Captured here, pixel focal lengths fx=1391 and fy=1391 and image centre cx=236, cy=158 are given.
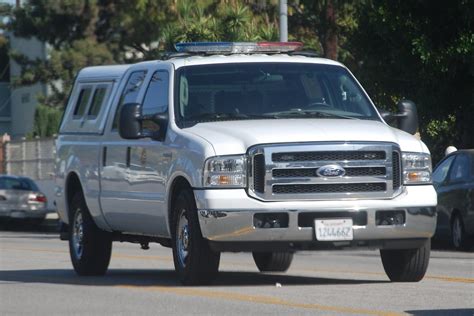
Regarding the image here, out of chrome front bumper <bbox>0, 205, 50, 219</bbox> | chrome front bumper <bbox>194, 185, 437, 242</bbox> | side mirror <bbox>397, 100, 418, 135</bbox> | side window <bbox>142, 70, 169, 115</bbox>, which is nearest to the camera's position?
chrome front bumper <bbox>194, 185, 437, 242</bbox>

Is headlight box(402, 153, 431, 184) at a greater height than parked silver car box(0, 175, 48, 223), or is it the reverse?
headlight box(402, 153, 431, 184)

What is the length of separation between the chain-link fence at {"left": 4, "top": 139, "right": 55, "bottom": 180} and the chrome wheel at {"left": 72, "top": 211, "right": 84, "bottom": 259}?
32103 mm

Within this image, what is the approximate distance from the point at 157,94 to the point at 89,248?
222 cm

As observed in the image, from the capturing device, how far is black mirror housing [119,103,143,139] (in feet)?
42.9

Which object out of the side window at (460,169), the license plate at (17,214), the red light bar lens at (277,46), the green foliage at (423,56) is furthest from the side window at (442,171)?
the license plate at (17,214)

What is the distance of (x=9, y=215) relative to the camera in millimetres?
36312

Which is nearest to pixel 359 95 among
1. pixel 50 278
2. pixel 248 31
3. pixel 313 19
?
pixel 50 278

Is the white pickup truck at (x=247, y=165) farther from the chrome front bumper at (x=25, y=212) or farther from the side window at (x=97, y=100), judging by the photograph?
the chrome front bumper at (x=25, y=212)

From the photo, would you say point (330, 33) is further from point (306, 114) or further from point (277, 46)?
point (306, 114)

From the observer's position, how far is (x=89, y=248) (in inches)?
586

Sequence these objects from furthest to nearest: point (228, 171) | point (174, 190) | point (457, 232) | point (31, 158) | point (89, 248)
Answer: point (31, 158) < point (457, 232) < point (89, 248) < point (174, 190) < point (228, 171)

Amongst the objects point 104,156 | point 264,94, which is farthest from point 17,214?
point 264,94

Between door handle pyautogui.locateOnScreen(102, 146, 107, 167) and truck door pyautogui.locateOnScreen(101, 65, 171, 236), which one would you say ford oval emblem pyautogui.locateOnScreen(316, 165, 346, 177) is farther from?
door handle pyautogui.locateOnScreen(102, 146, 107, 167)

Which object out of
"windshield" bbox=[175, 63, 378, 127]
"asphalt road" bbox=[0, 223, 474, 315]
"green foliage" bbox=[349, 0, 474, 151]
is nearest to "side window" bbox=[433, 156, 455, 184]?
"green foliage" bbox=[349, 0, 474, 151]
